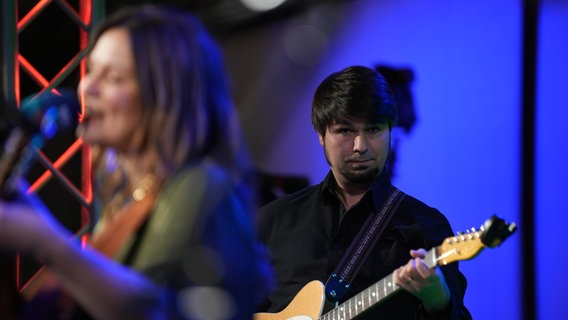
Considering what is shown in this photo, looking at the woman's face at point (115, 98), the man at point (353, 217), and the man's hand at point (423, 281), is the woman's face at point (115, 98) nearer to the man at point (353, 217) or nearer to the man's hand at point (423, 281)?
the man's hand at point (423, 281)

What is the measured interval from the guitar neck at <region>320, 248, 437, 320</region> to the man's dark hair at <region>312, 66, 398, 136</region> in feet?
2.06

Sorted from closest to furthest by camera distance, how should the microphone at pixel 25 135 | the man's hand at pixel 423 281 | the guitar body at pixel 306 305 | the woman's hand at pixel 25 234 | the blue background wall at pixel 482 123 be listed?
the woman's hand at pixel 25 234 < the microphone at pixel 25 135 < the man's hand at pixel 423 281 < the guitar body at pixel 306 305 < the blue background wall at pixel 482 123

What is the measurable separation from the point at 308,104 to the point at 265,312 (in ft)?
7.78

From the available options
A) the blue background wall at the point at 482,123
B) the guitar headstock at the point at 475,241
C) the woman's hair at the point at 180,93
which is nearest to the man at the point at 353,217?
the guitar headstock at the point at 475,241

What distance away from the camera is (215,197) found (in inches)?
42.8

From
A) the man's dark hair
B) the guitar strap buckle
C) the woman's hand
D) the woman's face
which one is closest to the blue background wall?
the man's dark hair

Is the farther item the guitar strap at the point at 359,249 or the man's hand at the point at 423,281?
the guitar strap at the point at 359,249

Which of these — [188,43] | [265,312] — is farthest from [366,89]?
[188,43]

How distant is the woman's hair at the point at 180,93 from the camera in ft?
3.76

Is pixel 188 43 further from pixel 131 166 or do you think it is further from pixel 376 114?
pixel 376 114

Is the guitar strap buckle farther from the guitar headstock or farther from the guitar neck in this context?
the guitar headstock

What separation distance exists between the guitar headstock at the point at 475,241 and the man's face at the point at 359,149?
505 millimetres

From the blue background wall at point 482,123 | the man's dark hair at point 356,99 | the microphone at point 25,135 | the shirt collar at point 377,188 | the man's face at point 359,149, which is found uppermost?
the microphone at point 25,135

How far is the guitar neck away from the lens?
2432mm
